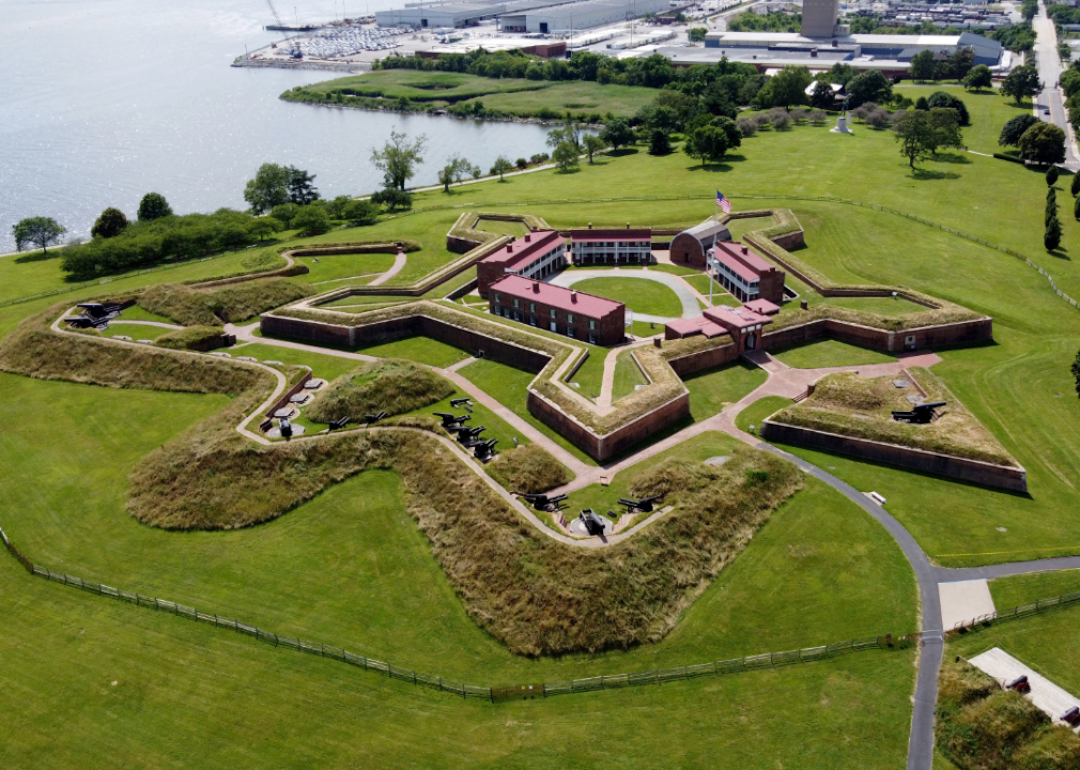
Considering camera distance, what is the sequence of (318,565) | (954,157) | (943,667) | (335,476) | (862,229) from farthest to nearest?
(954,157) → (862,229) → (335,476) → (318,565) → (943,667)

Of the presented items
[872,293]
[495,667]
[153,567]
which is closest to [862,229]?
[872,293]

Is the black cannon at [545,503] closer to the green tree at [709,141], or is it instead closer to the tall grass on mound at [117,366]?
the tall grass on mound at [117,366]

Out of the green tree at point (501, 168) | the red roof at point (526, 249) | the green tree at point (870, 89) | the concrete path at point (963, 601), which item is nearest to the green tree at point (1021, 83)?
the green tree at point (870, 89)

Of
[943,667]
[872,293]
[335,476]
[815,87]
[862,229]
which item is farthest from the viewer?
[815,87]

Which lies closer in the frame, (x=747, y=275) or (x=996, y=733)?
(x=996, y=733)

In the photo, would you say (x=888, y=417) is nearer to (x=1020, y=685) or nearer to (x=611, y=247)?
(x=1020, y=685)

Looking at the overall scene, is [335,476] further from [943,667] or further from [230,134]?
[230,134]

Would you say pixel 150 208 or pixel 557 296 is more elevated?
pixel 150 208

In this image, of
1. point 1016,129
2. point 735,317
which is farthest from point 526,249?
point 1016,129
